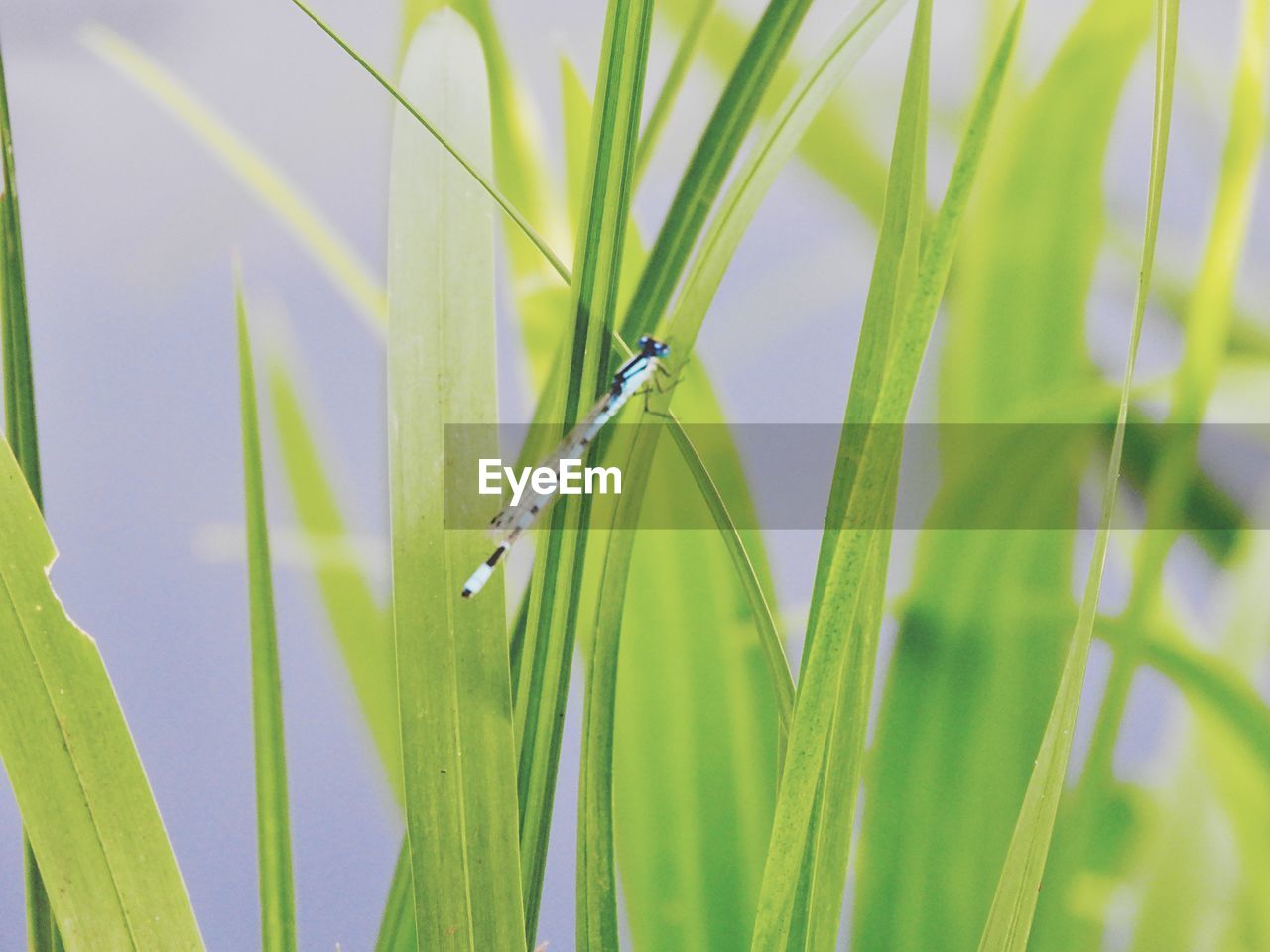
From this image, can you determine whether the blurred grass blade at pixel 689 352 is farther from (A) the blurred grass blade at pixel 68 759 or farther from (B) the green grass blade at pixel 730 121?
(A) the blurred grass blade at pixel 68 759

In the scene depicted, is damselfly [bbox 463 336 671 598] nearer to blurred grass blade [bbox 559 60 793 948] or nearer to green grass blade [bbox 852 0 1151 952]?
blurred grass blade [bbox 559 60 793 948]

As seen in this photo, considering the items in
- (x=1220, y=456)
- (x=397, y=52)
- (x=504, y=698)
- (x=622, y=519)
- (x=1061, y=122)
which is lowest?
(x=504, y=698)

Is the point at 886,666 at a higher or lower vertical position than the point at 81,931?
higher

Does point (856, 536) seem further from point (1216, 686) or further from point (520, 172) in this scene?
point (520, 172)

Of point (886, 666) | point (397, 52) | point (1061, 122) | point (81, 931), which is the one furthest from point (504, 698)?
point (397, 52)

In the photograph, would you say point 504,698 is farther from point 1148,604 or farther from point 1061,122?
point 1061,122

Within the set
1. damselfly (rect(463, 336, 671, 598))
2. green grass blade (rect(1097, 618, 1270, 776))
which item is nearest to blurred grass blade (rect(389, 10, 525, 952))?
damselfly (rect(463, 336, 671, 598))
